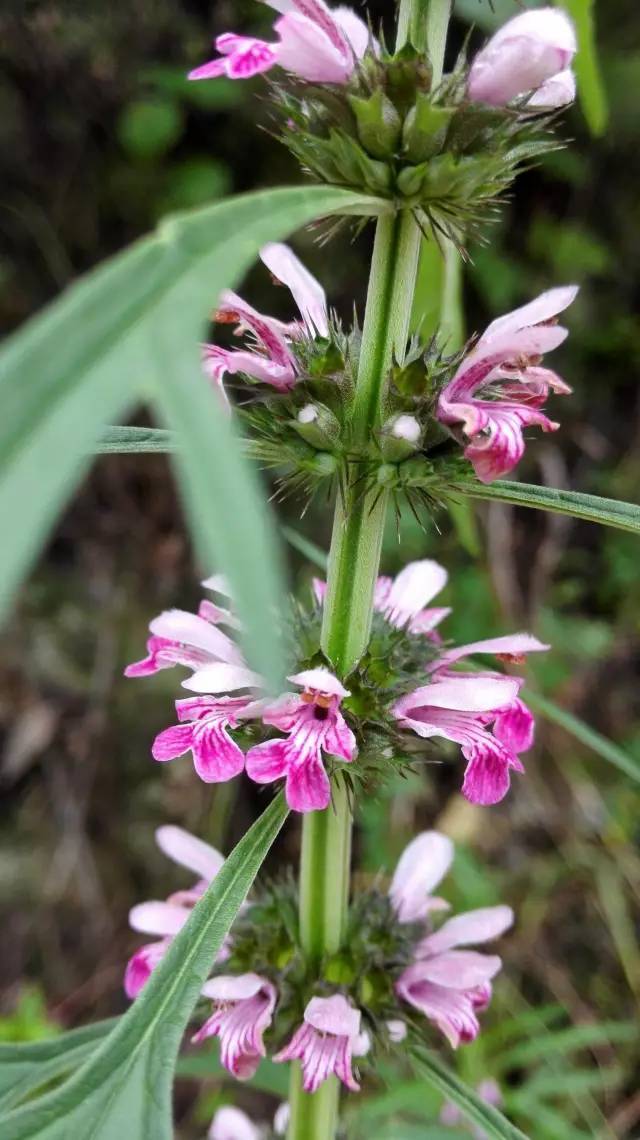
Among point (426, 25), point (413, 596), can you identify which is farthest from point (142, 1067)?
point (426, 25)

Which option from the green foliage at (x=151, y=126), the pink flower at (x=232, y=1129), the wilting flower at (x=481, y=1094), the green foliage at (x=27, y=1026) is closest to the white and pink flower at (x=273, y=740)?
the pink flower at (x=232, y=1129)

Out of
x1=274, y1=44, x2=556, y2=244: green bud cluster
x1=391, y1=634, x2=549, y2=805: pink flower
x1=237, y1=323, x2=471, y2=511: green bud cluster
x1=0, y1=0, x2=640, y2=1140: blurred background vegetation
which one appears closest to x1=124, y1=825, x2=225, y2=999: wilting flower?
x1=391, y1=634, x2=549, y2=805: pink flower

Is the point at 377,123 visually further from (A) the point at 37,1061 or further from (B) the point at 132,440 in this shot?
(A) the point at 37,1061

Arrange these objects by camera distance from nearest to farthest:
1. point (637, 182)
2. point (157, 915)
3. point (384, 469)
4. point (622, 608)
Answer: point (384, 469), point (157, 915), point (622, 608), point (637, 182)

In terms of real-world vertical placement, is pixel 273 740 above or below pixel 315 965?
above

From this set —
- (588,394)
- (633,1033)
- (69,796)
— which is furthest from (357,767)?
(588,394)

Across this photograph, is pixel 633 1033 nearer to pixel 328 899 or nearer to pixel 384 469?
pixel 328 899

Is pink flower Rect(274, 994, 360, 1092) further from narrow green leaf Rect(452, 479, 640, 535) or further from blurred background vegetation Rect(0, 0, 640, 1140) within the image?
blurred background vegetation Rect(0, 0, 640, 1140)
